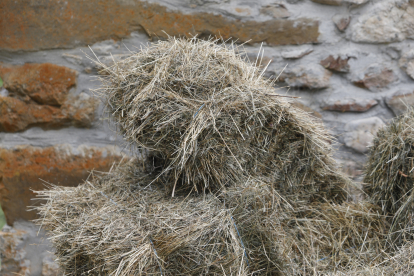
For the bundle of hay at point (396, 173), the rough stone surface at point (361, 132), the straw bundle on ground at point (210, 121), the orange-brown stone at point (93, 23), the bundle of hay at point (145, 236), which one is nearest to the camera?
the bundle of hay at point (145, 236)

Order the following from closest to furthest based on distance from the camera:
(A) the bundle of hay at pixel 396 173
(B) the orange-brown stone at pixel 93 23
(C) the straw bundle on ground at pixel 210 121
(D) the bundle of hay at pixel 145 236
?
1. (D) the bundle of hay at pixel 145 236
2. (C) the straw bundle on ground at pixel 210 121
3. (A) the bundle of hay at pixel 396 173
4. (B) the orange-brown stone at pixel 93 23

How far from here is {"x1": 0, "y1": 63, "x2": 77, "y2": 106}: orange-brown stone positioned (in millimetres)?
1441

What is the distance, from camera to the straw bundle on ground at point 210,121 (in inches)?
33.9

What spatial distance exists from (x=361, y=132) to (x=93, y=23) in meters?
1.33

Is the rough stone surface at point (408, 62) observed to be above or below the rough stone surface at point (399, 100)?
above

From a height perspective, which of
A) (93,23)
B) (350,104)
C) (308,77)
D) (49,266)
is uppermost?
(93,23)

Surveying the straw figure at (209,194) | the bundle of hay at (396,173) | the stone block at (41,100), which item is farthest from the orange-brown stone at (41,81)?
the bundle of hay at (396,173)

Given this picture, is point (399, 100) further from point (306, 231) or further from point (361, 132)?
point (306, 231)

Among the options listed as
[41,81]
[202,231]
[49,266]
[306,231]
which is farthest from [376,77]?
[49,266]

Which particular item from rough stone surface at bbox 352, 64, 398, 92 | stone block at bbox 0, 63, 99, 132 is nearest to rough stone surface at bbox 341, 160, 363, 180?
rough stone surface at bbox 352, 64, 398, 92

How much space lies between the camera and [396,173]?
3.44 ft

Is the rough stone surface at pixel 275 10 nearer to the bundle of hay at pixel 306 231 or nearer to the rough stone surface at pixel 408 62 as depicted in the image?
the rough stone surface at pixel 408 62

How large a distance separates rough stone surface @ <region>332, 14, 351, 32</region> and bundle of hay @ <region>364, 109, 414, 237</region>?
0.55m

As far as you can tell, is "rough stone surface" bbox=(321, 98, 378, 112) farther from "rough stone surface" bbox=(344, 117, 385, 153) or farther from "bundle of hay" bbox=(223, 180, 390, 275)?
"bundle of hay" bbox=(223, 180, 390, 275)
